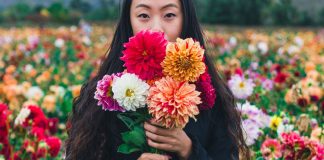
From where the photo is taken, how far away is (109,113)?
6.37 feet

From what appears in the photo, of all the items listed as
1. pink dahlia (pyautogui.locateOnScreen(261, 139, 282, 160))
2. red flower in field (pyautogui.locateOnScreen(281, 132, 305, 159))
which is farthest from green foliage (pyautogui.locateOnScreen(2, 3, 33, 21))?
red flower in field (pyautogui.locateOnScreen(281, 132, 305, 159))

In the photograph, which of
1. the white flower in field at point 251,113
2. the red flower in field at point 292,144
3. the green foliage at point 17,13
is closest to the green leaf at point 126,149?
the red flower in field at point 292,144

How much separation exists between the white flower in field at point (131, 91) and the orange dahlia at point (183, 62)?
67 millimetres

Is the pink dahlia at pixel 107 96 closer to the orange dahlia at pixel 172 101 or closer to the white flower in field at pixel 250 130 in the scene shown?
the orange dahlia at pixel 172 101

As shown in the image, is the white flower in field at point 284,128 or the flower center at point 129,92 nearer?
the flower center at point 129,92

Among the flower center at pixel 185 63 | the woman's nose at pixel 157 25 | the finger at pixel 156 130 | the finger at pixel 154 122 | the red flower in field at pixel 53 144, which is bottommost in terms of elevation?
the red flower in field at pixel 53 144

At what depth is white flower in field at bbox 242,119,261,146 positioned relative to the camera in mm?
2666

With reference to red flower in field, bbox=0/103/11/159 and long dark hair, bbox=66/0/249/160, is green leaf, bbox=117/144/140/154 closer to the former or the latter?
long dark hair, bbox=66/0/249/160

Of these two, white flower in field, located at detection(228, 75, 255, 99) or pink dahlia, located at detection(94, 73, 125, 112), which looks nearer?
pink dahlia, located at detection(94, 73, 125, 112)

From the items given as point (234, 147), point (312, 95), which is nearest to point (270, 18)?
point (312, 95)

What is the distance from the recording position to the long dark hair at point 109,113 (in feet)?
6.27

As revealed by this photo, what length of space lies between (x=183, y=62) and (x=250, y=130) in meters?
1.29

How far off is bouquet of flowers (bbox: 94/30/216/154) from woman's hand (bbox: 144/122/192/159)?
0.12 ft

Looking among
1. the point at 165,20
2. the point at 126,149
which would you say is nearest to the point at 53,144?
the point at 165,20
